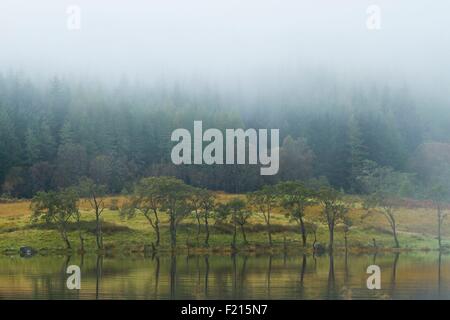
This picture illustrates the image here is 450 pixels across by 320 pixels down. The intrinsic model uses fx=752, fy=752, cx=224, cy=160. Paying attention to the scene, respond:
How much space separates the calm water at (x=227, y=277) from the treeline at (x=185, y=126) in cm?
4205

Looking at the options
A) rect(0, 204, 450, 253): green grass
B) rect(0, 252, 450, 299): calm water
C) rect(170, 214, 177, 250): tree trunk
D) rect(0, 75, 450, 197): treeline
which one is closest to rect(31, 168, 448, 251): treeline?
rect(170, 214, 177, 250): tree trunk

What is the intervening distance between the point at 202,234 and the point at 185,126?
188 ft

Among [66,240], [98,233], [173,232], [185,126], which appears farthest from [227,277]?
[185,126]

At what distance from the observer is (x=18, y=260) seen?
61969 mm

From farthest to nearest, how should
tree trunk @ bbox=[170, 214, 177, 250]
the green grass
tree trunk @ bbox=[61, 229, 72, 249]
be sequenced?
the green grass
tree trunk @ bbox=[170, 214, 177, 250]
tree trunk @ bbox=[61, 229, 72, 249]

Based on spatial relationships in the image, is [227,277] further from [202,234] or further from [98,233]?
[202,234]

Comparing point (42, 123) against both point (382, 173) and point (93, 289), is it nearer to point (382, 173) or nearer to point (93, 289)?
point (382, 173)

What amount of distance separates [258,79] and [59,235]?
10120 cm

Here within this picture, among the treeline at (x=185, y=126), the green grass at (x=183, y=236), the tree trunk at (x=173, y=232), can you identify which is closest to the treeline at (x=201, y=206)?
the tree trunk at (x=173, y=232)

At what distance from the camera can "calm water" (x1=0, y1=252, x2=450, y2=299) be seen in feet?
124

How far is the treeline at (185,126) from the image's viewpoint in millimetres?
114750

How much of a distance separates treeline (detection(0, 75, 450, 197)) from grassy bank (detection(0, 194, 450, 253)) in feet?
Answer: 77.5

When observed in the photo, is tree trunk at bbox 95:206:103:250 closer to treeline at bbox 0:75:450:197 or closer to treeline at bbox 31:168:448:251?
treeline at bbox 31:168:448:251

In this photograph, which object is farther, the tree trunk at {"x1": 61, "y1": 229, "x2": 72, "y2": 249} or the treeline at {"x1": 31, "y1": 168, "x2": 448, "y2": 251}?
the treeline at {"x1": 31, "y1": 168, "x2": 448, "y2": 251}
